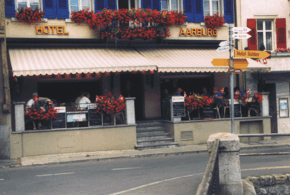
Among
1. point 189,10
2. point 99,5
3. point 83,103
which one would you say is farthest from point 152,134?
point 189,10

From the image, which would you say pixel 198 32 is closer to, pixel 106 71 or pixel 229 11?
pixel 229 11

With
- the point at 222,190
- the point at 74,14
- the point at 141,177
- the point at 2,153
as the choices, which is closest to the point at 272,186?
the point at 222,190

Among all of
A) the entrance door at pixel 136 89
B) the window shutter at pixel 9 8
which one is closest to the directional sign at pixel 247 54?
the entrance door at pixel 136 89

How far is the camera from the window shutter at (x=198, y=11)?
17797mm

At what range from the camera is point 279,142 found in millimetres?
7578

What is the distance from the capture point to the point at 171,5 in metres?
17.9

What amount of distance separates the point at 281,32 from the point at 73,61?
9.74m

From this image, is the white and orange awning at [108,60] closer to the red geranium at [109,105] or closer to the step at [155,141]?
the red geranium at [109,105]

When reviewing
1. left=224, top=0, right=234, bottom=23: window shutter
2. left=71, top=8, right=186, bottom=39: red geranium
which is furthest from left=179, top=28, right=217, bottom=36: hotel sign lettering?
left=224, top=0, right=234, bottom=23: window shutter

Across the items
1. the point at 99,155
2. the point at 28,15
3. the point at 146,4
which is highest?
the point at 146,4

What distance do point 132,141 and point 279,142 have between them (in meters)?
8.18

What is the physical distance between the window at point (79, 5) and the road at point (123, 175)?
261 inches

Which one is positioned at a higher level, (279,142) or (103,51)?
(103,51)

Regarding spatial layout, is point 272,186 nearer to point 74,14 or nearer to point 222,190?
point 222,190
